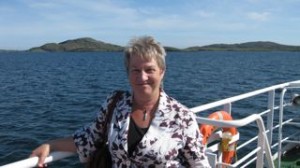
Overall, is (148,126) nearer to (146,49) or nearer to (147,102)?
(147,102)

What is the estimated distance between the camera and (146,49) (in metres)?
1.96

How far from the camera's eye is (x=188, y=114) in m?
2.00

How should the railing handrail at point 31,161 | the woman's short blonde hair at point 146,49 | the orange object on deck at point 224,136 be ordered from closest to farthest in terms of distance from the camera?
1. the railing handrail at point 31,161
2. the woman's short blonde hair at point 146,49
3. the orange object on deck at point 224,136

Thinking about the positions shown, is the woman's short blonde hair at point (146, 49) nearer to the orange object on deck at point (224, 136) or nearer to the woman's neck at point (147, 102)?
the woman's neck at point (147, 102)

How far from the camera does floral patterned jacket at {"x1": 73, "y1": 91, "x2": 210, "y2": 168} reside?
1922 millimetres

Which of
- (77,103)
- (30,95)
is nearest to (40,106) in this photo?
(77,103)

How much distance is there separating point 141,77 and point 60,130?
1058cm

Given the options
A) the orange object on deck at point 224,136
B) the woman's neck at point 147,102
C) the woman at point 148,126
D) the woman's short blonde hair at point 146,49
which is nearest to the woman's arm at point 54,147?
the woman at point 148,126

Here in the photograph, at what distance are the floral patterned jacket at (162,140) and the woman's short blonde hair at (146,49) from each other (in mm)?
197

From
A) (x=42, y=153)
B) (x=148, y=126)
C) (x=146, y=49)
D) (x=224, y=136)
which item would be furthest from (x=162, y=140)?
(x=224, y=136)

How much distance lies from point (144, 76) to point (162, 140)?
31 centimetres

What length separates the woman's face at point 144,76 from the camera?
198cm

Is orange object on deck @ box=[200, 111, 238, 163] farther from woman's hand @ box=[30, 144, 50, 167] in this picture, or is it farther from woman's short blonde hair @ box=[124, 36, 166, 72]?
woman's hand @ box=[30, 144, 50, 167]

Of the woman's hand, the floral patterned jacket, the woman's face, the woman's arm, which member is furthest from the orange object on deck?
the woman's hand
